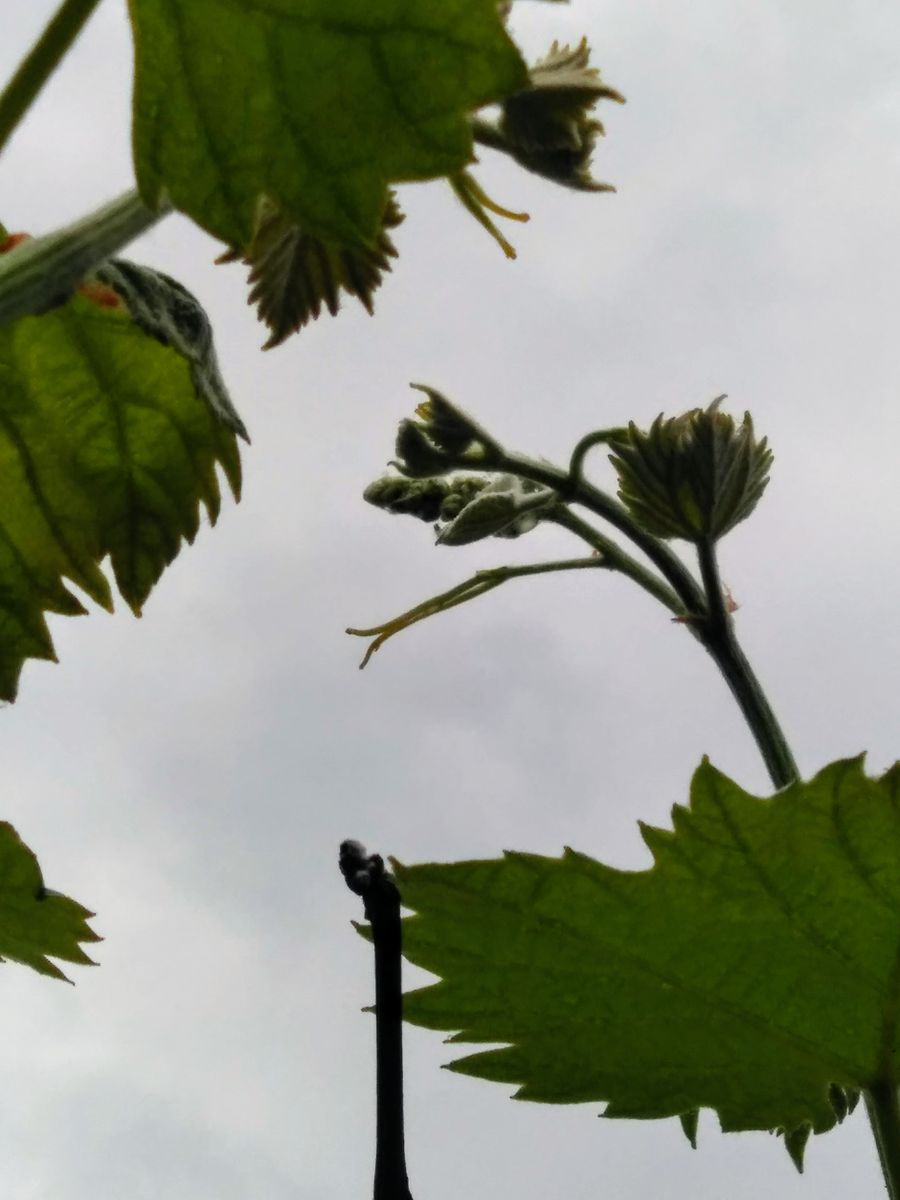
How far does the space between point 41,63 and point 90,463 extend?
1.16 feet

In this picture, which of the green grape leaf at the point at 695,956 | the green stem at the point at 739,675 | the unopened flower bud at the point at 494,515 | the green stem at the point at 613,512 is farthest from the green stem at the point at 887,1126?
the unopened flower bud at the point at 494,515

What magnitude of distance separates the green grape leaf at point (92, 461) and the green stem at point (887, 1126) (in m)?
0.54

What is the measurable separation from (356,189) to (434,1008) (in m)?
0.51

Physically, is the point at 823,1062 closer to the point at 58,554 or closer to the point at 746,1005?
the point at 746,1005

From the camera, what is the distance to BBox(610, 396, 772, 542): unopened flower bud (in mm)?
1127

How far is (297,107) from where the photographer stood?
1.79ft

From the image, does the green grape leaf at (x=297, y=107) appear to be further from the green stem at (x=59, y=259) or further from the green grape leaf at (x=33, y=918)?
the green grape leaf at (x=33, y=918)

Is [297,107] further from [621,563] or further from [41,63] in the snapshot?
[621,563]

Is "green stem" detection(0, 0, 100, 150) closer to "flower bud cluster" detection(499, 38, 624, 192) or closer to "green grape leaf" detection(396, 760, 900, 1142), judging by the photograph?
"flower bud cluster" detection(499, 38, 624, 192)

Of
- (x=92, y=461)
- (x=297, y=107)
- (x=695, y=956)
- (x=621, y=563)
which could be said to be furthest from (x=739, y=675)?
(x=297, y=107)

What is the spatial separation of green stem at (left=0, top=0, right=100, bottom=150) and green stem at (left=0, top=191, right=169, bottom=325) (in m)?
0.05

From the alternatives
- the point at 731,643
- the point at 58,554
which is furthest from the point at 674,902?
the point at 58,554

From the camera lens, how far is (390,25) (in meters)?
0.53

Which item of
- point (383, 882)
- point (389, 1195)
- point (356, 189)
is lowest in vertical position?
point (389, 1195)
